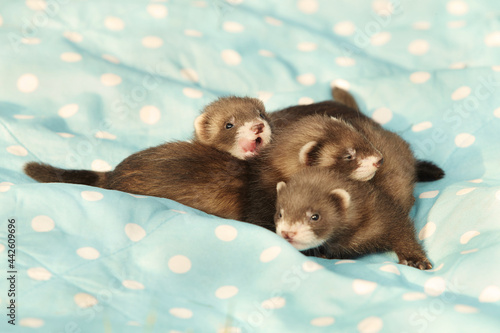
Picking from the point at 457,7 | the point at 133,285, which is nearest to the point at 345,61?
the point at 457,7

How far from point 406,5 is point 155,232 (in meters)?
2.10

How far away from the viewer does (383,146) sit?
1.94 meters

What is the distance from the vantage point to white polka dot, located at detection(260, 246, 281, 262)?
148 centimetres

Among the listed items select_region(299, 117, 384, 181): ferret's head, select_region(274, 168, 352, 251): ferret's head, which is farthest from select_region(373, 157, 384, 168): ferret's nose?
select_region(274, 168, 352, 251): ferret's head

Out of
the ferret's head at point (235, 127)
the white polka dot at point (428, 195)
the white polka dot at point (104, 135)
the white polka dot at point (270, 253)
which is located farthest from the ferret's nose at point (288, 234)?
the white polka dot at point (104, 135)

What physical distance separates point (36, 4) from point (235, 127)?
1.45 meters

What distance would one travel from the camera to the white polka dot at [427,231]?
5.76ft

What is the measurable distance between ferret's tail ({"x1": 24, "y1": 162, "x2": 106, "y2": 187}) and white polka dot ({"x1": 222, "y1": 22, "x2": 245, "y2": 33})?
121 centimetres

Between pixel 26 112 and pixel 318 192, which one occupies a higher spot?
pixel 26 112

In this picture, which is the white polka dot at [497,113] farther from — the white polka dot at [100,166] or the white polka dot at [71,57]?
the white polka dot at [71,57]

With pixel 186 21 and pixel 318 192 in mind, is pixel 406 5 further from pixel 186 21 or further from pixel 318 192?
pixel 318 192

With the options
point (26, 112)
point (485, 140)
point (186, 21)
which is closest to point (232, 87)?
point (186, 21)

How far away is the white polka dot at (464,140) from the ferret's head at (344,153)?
570 millimetres

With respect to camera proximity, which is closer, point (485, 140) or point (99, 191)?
point (99, 191)
